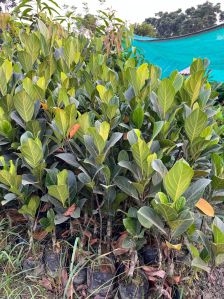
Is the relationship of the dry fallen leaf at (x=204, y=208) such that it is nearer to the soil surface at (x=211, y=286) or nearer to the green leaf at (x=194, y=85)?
the soil surface at (x=211, y=286)

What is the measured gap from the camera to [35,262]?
64.4 inches

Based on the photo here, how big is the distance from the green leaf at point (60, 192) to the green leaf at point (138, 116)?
17.3 inches

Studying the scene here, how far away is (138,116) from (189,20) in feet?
108

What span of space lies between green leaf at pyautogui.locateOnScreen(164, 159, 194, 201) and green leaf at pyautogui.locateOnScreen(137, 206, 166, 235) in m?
0.10

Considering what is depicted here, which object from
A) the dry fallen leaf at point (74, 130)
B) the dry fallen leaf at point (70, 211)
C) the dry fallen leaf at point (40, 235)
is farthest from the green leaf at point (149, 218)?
the dry fallen leaf at point (40, 235)

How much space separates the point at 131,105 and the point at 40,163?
0.52 m

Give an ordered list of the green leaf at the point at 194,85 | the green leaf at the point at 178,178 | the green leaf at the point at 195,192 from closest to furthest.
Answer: the green leaf at the point at 178,178
the green leaf at the point at 195,192
the green leaf at the point at 194,85

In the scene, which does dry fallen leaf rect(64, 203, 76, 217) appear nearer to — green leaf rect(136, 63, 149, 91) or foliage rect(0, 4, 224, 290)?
foliage rect(0, 4, 224, 290)

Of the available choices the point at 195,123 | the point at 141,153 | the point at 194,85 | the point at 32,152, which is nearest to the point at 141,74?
the point at 194,85

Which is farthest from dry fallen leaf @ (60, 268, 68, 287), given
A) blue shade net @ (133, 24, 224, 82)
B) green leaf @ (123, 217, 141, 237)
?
blue shade net @ (133, 24, 224, 82)

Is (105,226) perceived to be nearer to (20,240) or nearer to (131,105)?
(20,240)

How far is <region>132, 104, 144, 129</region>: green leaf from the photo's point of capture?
152cm

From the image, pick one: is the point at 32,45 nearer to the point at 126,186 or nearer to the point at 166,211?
the point at 126,186

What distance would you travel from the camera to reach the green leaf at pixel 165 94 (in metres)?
1.46
